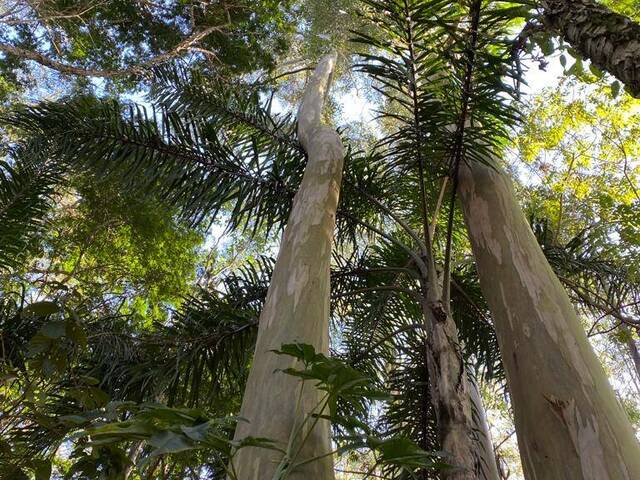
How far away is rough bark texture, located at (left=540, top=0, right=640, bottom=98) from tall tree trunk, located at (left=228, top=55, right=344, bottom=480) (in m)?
1.09

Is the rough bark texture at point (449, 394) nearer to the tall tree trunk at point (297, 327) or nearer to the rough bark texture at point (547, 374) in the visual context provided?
the rough bark texture at point (547, 374)

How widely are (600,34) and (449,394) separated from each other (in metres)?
1.29

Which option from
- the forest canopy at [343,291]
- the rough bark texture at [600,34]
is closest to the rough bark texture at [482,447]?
the forest canopy at [343,291]

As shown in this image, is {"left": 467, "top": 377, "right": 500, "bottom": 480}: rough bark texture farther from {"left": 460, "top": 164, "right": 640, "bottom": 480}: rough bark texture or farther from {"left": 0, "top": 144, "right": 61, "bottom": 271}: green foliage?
{"left": 0, "top": 144, "right": 61, "bottom": 271}: green foliage

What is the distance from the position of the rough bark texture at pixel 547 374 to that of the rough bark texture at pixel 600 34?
90cm

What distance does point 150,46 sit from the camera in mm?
8461

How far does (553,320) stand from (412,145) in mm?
1147

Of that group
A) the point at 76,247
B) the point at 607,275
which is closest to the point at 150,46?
the point at 76,247

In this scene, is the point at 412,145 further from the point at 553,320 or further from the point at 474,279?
the point at 474,279

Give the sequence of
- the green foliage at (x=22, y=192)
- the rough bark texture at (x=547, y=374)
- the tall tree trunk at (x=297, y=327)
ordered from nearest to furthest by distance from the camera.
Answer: the tall tree trunk at (x=297, y=327) < the rough bark texture at (x=547, y=374) < the green foliage at (x=22, y=192)

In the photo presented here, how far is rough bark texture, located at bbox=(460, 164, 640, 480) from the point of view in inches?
55.9

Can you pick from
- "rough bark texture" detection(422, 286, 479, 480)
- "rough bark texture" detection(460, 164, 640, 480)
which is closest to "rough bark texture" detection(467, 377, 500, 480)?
"rough bark texture" detection(422, 286, 479, 480)

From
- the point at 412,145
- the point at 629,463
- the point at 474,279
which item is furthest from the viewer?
the point at 474,279

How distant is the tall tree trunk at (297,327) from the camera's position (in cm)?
107
